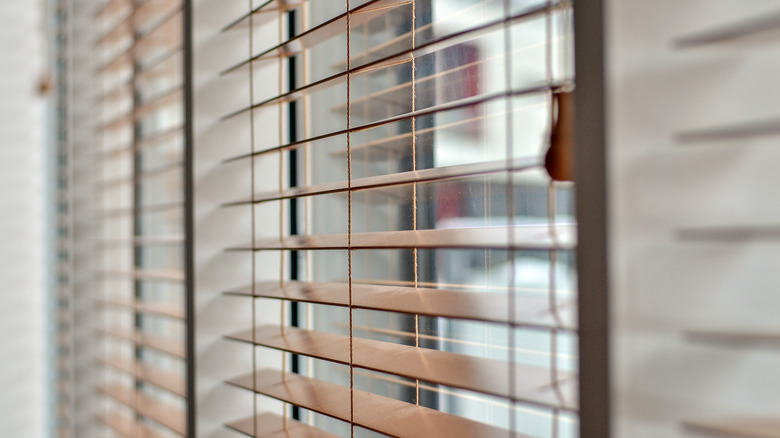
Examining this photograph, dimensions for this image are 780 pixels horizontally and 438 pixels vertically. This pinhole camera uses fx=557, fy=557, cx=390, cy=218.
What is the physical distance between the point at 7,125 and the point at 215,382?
1.28 metres

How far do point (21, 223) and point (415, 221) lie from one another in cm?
150

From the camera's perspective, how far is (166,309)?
110 centimetres

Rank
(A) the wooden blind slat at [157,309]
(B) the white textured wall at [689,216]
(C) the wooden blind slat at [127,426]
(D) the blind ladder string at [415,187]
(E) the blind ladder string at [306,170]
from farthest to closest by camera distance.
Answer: (C) the wooden blind slat at [127,426] → (A) the wooden blind slat at [157,309] → (E) the blind ladder string at [306,170] → (D) the blind ladder string at [415,187] → (B) the white textured wall at [689,216]

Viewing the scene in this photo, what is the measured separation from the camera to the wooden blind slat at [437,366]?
1.51ft

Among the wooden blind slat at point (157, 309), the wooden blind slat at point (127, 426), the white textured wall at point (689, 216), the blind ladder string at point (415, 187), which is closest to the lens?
the white textured wall at point (689, 216)

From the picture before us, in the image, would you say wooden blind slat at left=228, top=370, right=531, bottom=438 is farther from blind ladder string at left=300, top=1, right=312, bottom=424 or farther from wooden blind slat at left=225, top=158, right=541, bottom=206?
wooden blind slat at left=225, top=158, right=541, bottom=206

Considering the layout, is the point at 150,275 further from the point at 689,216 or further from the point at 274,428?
the point at 689,216

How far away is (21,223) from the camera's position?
1693mm

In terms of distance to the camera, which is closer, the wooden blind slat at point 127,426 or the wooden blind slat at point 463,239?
the wooden blind slat at point 463,239

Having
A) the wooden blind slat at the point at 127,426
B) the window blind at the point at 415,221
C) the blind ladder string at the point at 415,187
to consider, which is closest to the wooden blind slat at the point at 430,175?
the window blind at the point at 415,221

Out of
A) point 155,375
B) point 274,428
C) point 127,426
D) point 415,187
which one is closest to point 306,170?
point 415,187

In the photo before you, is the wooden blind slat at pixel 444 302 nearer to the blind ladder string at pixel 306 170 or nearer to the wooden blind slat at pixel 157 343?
the blind ladder string at pixel 306 170

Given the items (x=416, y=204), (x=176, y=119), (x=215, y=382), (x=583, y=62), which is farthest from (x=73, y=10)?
(x=583, y=62)

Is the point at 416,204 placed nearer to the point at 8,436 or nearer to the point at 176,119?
the point at 176,119
